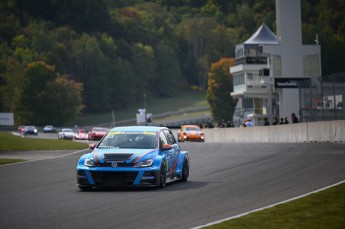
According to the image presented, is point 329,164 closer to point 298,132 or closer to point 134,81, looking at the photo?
point 298,132

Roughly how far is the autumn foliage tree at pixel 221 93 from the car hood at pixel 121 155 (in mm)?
140215

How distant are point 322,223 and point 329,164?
1222 cm

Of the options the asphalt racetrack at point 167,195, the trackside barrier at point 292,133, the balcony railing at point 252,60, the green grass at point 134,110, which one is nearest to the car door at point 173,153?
the asphalt racetrack at point 167,195

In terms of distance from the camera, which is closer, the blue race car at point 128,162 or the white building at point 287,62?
the blue race car at point 128,162

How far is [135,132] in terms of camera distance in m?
21.3

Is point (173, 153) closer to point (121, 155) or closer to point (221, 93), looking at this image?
point (121, 155)

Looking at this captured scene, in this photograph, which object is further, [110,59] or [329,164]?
[110,59]

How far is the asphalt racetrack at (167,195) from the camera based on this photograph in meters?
14.6

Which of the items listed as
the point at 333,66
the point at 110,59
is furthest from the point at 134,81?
the point at 333,66

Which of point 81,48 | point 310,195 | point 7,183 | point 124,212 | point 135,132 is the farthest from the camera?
point 81,48

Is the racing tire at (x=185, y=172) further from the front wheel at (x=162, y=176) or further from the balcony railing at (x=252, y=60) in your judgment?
the balcony railing at (x=252, y=60)

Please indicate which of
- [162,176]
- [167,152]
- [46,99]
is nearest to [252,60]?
[46,99]

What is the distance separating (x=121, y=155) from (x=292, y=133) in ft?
94.3

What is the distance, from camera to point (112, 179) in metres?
19.6
